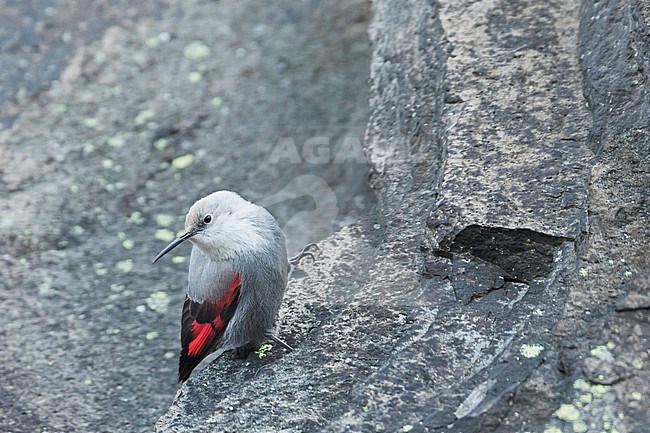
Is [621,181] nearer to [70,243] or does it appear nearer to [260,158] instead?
[260,158]

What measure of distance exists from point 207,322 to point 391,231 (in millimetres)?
897

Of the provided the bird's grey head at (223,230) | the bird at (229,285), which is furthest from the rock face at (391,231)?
the bird's grey head at (223,230)

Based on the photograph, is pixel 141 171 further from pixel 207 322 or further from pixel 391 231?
pixel 391 231

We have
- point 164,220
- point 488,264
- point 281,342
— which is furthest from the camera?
point 164,220

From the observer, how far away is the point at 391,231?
11.9ft

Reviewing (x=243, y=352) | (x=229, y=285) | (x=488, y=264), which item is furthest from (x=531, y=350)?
(x=229, y=285)

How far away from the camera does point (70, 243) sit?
4867mm

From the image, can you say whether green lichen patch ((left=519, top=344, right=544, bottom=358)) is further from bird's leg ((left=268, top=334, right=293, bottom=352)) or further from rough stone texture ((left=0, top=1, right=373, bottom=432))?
rough stone texture ((left=0, top=1, right=373, bottom=432))

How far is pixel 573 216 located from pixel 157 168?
3.07m

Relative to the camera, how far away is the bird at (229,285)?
11.4 feet

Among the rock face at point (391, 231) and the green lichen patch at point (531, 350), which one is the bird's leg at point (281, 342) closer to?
the rock face at point (391, 231)

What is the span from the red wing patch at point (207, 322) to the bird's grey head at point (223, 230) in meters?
0.14

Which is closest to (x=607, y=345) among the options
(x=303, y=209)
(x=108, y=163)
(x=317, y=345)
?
(x=317, y=345)

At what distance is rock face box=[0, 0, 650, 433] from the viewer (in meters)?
2.77
